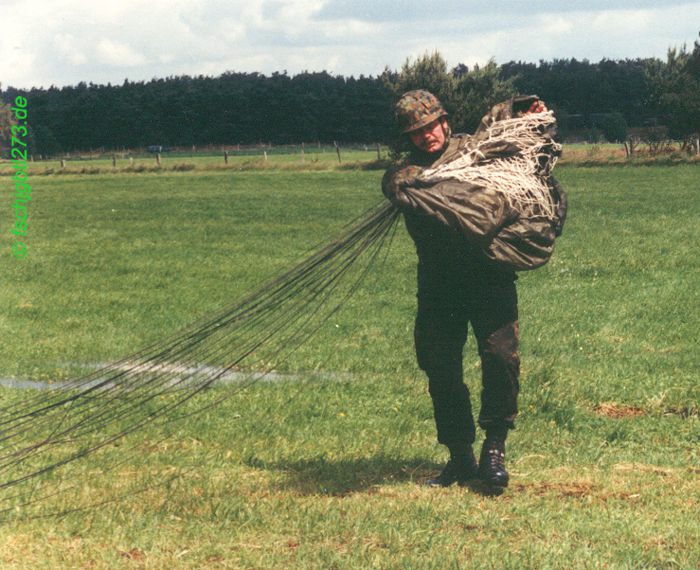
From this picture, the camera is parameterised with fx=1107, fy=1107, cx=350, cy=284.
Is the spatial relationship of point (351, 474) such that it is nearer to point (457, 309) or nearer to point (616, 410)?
point (457, 309)

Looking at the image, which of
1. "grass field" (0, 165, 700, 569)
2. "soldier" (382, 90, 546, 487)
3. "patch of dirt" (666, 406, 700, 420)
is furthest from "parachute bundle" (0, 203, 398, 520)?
"patch of dirt" (666, 406, 700, 420)

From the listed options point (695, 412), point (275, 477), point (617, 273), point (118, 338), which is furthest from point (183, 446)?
point (617, 273)

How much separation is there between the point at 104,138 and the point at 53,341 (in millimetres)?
92489

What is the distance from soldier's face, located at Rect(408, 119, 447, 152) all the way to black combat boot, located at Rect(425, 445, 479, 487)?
1.73m

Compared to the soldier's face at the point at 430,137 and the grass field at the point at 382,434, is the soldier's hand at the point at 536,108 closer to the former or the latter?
the soldier's face at the point at 430,137

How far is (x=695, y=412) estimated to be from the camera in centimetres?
855

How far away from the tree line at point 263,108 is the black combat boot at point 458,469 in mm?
88409

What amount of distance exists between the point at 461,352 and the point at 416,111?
1.36 m

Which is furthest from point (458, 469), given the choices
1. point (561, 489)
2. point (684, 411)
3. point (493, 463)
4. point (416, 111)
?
point (684, 411)

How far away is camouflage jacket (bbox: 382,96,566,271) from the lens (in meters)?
5.53

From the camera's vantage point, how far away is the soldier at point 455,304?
19.3 ft

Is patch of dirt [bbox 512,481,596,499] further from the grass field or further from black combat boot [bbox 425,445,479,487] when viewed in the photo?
black combat boot [bbox 425,445,479,487]

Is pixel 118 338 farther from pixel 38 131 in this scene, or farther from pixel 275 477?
pixel 38 131

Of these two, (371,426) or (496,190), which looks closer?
(496,190)
